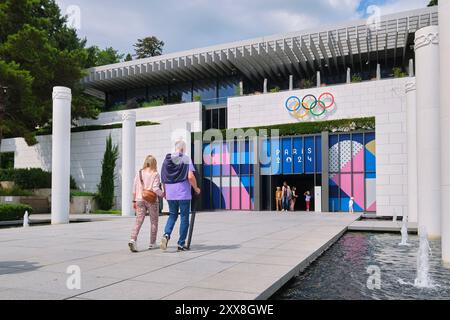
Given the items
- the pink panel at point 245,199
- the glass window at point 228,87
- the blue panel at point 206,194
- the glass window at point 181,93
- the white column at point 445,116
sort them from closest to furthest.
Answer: the white column at point 445,116
the pink panel at point 245,199
the blue panel at point 206,194
the glass window at point 228,87
the glass window at point 181,93

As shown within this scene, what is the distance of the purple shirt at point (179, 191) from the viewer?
296 inches

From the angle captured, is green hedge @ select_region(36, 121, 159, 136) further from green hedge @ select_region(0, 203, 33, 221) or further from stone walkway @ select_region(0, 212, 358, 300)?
stone walkway @ select_region(0, 212, 358, 300)

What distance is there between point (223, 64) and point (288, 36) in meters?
6.49

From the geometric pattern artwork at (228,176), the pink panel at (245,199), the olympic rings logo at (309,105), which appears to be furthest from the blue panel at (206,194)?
the olympic rings logo at (309,105)

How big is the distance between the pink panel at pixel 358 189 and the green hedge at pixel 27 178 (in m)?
21.2

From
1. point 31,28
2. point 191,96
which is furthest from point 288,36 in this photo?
point 31,28

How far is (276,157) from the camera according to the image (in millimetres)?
27516

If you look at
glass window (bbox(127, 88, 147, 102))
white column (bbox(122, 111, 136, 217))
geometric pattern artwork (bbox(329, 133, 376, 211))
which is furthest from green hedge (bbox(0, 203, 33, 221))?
glass window (bbox(127, 88, 147, 102))

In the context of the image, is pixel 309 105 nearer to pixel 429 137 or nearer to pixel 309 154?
pixel 309 154

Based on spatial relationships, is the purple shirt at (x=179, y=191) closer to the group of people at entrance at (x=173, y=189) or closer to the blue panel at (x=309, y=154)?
the group of people at entrance at (x=173, y=189)

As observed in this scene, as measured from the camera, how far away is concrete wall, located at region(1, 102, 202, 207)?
2883cm
